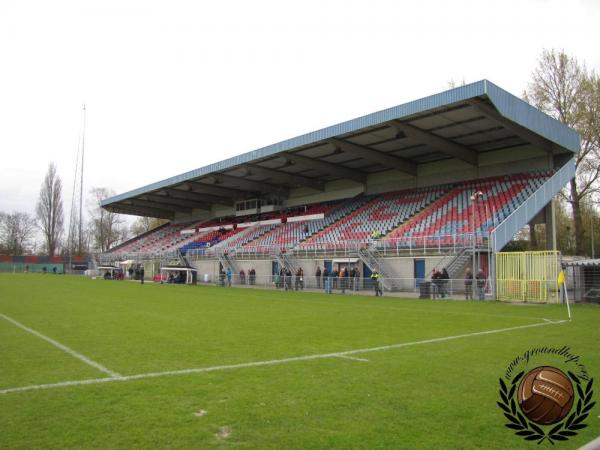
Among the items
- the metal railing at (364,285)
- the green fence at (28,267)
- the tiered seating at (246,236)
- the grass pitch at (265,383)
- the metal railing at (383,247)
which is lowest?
the grass pitch at (265,383)

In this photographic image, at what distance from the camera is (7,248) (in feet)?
278

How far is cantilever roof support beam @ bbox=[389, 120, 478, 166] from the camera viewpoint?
93.3 feet

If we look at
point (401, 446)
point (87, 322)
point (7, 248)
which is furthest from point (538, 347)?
point (7, 248)

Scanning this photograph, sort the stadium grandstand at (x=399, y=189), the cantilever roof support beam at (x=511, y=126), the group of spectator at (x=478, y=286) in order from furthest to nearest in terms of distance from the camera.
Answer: the stadium grandstand at (x=399, y=189) → the cantilever roof support beam at (x=511, y=126) → the group of spectator at (x=478, y=286)

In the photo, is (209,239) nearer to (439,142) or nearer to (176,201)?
(176,201)

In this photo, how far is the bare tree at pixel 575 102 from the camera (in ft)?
116

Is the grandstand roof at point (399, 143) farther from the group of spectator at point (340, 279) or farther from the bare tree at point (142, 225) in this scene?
the bare tree at point (142, 225)

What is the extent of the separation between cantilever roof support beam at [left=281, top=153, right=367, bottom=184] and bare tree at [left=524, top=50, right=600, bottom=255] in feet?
47.0

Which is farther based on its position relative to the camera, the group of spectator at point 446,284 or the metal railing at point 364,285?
the metal railing at point 364,285

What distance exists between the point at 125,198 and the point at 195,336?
50229mm

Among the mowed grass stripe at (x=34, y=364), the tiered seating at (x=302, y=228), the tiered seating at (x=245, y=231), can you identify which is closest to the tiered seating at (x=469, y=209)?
the tiered seating at (x=302, y=228)

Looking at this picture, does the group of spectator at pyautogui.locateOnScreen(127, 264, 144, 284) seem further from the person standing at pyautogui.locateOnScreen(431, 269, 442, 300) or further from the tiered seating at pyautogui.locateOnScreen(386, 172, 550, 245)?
the person standing at pyautogui.locateOnScreen(431, 269, 442, 300)

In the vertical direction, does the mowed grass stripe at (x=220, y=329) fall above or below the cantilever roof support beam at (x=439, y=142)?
below

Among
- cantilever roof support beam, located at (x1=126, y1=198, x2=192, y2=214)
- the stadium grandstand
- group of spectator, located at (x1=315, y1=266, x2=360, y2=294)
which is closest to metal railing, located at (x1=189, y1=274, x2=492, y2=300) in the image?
group of spectator, located at (x1=315, y1=266, x2=360, y2=294)
